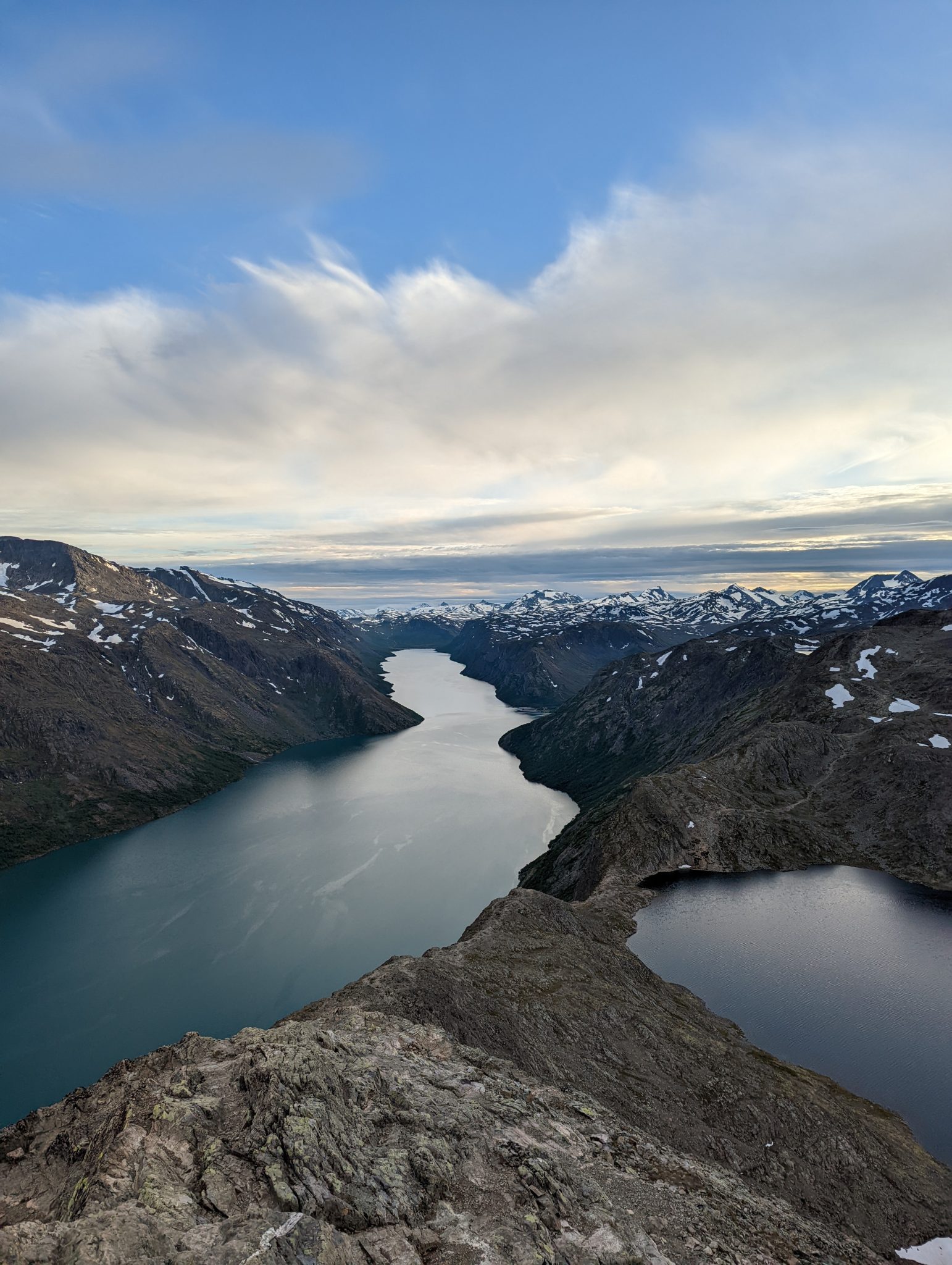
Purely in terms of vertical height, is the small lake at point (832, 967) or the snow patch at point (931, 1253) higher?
the snow patch at point (931, 1253)

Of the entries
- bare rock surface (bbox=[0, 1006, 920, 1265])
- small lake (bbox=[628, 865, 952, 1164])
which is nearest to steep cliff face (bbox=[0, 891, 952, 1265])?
bare rock surface (bbox=[0, 1006, 920, 1265])

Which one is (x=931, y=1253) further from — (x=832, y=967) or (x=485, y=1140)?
(x=832, y=967)

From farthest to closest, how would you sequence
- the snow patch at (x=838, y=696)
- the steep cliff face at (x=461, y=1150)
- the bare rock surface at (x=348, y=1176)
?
the snow patch at (x=838, y=696)
the steep cliff face at (x=461, y=1150)
the bare rock surface at (x=348, y=1176)

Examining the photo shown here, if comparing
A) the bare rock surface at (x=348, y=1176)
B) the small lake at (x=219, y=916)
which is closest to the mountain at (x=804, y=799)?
the small lake at (x=219, y=916)

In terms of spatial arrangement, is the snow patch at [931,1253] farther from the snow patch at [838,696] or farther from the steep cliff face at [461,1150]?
the snow patch at [838,696]

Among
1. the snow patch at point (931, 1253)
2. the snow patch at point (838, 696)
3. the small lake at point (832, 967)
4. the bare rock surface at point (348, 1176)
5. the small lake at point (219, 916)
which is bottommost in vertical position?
the small lake at point (219, 916)

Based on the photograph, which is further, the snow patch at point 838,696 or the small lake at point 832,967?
the snow patch at point 838,696

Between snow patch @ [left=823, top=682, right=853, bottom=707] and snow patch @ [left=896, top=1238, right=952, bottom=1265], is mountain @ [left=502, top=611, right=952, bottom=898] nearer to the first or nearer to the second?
snow patch @ [left=823, top=682, right=853, bottom=707]
